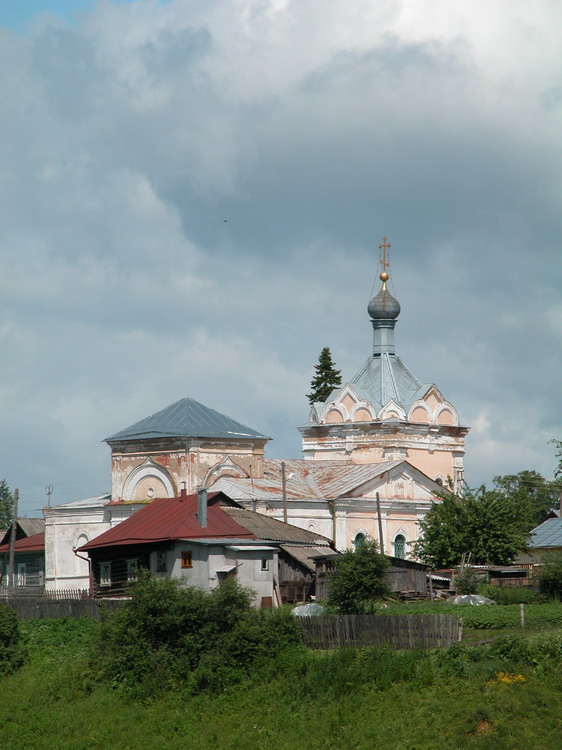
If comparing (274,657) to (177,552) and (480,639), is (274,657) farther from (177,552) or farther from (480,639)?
(177,552)

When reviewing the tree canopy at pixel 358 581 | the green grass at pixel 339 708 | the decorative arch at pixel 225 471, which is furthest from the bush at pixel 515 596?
the decorative arch at pixel 225 471

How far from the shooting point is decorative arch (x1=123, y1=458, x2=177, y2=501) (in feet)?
172

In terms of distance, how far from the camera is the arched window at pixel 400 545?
51.1 m

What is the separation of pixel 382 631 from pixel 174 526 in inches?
474

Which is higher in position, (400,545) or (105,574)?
(400,545)

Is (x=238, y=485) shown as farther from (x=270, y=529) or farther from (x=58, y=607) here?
(x=58, y=607)

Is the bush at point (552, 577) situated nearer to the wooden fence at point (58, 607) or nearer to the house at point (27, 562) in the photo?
the wooden fence at point (58, 607)

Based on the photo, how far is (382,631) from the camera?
92.1 feet

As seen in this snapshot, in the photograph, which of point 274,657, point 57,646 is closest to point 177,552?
point 57,646

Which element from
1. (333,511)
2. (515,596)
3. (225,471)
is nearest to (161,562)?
(515,596)

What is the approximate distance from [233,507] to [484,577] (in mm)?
7963

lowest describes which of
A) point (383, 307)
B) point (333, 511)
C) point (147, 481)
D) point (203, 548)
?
point (203, 548)

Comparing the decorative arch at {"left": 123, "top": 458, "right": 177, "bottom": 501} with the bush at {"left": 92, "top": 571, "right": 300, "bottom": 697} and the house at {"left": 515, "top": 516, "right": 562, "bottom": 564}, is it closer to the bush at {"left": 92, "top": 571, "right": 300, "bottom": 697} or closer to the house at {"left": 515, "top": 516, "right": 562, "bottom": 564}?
the house at {"left": 515, "top": 516, "right": 562, "bottom": 564}

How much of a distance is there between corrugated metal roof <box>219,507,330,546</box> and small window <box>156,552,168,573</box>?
2914 millimetres
